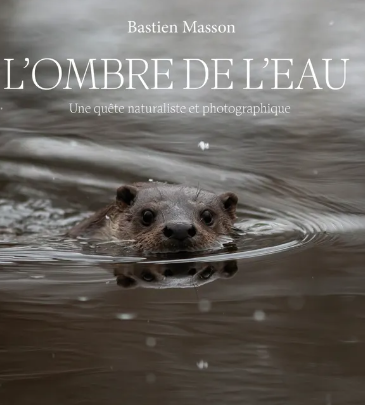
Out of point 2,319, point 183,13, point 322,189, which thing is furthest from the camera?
point 183,13

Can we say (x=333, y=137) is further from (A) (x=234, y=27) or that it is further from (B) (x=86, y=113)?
(A) (x=234, y=27)

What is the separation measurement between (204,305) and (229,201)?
7.86ft

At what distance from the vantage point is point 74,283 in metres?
5.74

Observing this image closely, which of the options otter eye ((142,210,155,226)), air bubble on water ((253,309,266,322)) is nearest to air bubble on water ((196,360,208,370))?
air bubble on water ((253,309,266,322))

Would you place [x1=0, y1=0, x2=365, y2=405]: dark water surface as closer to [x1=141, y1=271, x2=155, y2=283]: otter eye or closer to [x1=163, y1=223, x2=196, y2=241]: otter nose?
→ [x1=141, y1=271, x2=155, y2=283]: otter eye

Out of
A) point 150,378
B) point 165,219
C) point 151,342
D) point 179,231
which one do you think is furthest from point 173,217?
point 150,378

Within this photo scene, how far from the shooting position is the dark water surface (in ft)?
13.8

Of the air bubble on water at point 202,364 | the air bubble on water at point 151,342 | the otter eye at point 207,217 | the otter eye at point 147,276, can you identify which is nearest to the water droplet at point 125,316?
the air bubble on water at point 151,342

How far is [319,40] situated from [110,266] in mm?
7650

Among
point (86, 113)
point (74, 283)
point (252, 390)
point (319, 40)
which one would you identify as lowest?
point (252, 390)

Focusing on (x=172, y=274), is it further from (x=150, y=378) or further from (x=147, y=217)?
(x=150, y=378)

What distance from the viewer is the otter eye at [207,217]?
7.09 meters

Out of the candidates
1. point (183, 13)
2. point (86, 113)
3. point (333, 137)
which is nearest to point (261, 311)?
point (333, 137)

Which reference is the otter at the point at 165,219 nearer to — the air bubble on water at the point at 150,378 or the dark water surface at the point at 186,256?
the dark water surface at the point at 186,256
